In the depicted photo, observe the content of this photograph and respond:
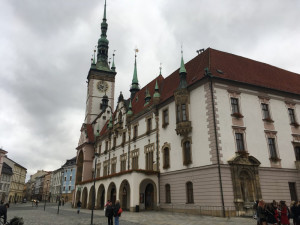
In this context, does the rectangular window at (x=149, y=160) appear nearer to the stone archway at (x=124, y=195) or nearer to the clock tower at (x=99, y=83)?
the stone archway at (x=124, y=195)

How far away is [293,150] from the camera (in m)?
25.2

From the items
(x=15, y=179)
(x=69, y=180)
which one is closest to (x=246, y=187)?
(x=69, y=180)

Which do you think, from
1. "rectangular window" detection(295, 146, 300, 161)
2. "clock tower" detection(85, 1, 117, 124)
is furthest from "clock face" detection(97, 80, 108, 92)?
"rectangular window" detection(295, 146, 300, 161)

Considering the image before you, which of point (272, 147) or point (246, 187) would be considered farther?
point (272, 147)

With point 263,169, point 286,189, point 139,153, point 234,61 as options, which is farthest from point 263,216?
point 139,153

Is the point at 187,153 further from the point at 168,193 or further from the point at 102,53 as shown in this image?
the point at 102,53

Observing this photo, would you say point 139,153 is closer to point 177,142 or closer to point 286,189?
point 177,142

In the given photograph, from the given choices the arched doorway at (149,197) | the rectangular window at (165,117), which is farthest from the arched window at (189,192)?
the rectangular window at (165,117)

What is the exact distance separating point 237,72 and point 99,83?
1572 inches

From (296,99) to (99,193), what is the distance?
26467 millimetres

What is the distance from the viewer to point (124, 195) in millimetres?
30609

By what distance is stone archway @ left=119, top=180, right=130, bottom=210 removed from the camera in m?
28.6

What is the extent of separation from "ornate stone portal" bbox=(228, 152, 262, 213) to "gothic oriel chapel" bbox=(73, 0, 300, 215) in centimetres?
8

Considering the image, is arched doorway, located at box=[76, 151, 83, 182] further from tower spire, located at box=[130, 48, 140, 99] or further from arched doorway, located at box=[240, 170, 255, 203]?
arched doorway, located at box=[240, 170, 255, 203]
